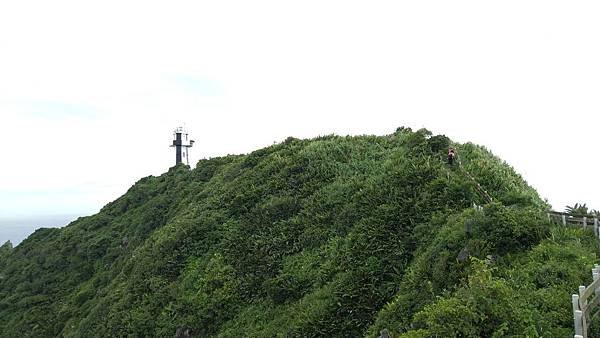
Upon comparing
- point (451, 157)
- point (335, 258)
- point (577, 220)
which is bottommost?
point (335, 258)

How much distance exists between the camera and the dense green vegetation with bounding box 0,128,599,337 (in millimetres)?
10070

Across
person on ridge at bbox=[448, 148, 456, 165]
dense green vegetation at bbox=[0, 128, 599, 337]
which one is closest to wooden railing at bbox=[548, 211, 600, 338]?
dense green vegetation at bbox=[0, 128, 599, 337]

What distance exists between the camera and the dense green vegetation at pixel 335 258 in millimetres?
10070

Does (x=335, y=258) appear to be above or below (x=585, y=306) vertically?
above

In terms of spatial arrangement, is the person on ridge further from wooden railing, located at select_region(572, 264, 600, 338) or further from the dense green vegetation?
wooden railing, located at select_region(572, 264, 600, 338)

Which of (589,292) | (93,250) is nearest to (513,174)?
(589,292)

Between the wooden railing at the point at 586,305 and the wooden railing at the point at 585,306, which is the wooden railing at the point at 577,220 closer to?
the wooden railing at the point at 586,305

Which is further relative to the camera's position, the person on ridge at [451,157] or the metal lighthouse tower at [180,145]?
the metal lighthouse tower at [180,145]

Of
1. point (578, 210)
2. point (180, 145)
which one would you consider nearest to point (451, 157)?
point (578, 210)

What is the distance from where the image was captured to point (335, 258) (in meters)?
18.2

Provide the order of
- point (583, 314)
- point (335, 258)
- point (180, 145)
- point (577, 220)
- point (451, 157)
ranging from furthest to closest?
point (180, 145)
point (451, 157)
point (335, 258)
point (577, 220)
point (583, 314)

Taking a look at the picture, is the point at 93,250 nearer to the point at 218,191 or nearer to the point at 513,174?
the point at 218,191

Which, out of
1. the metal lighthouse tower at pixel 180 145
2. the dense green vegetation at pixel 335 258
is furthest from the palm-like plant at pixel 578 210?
the metal lighthouse tower at pixel 180 145

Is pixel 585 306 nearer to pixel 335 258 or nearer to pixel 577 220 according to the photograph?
pixel 577 220
